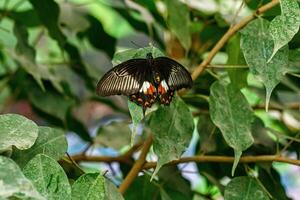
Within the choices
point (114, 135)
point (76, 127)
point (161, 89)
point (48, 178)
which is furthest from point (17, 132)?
point (76, 127)

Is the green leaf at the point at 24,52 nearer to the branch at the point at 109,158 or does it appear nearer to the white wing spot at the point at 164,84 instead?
the branch at the point at 109,158

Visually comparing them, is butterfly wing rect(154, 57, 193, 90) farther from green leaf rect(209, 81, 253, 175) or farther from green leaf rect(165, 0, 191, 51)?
green leaf rect(165, 0, 191, 51)

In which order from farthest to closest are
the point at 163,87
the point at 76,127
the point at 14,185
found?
the point at 76,127, the point at 163,87, the point at 14,185

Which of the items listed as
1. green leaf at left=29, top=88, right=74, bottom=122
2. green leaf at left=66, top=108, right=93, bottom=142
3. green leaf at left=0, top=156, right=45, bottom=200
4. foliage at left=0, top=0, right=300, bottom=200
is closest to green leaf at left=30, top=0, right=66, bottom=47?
foliage at left=0, top=0, right=300, bottom=200

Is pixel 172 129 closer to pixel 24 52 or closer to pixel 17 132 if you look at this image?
pixel 17 132

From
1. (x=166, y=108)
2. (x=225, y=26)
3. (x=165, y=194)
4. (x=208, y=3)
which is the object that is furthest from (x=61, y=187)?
(x=208, y=3)

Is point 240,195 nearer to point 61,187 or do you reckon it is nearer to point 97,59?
point 61,187
